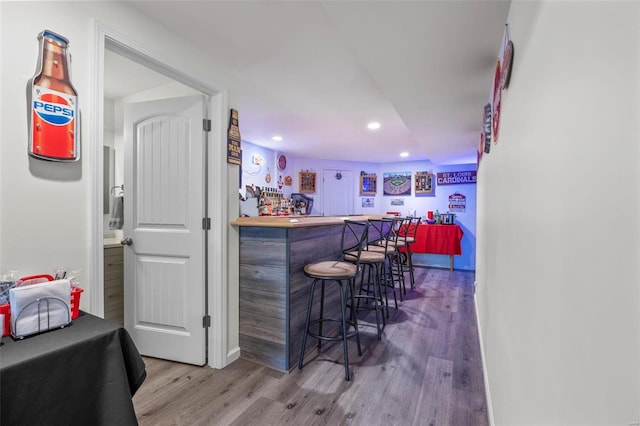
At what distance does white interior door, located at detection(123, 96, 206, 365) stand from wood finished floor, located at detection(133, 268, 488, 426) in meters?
0.24

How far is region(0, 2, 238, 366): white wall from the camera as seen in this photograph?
115cm

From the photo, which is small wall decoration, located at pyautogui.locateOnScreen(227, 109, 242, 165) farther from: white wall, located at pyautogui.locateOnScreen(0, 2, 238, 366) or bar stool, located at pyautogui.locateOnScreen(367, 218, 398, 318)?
bar stool, located at pyautogui.locateOnScreen(367, 218, 398, 318)

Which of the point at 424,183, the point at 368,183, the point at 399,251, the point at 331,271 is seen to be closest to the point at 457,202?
the point at 424,183

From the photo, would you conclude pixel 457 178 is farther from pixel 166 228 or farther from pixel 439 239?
pixel 166 228

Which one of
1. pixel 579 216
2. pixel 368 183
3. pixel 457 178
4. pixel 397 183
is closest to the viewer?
pixel 579 216

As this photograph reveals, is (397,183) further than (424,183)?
Yes

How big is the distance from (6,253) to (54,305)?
0.37 m

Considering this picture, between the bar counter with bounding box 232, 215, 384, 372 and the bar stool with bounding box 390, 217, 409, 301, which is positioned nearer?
the bar counter with bounding box 232, 215, 384, 372

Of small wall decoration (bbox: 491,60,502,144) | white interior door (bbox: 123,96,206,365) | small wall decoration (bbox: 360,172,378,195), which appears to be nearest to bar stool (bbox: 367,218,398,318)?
small wall decoration (bbox: 491,60,502,144)

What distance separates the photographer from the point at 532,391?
0.77m

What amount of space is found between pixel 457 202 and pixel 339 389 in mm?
5176

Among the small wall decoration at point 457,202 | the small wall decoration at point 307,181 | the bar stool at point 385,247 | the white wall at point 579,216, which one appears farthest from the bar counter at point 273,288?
the small wall decoration at point 457,202

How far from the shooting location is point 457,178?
6.02m

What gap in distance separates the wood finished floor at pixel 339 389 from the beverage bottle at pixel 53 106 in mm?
1503
